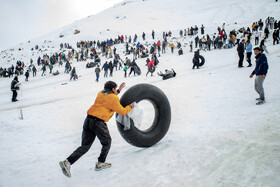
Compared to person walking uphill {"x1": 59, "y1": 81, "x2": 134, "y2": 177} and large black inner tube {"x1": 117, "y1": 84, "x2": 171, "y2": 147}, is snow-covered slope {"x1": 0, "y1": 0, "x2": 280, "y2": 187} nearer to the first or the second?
large black inner tube {"x1": 117, "y1": 84, "x2": 171, "y2": 147}

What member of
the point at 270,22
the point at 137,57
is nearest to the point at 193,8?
the point at 270,22

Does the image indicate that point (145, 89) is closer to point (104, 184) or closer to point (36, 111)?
point (104, 184)

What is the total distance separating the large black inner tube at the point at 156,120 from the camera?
11.2 ft

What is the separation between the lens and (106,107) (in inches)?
125

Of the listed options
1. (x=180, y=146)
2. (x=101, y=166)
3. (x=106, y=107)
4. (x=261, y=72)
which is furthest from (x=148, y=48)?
(x=101, y=166)

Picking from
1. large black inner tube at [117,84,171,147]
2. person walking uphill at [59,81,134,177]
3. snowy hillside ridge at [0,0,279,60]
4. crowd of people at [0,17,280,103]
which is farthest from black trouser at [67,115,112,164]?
snowy hillside ridge at [0,0,279,60]

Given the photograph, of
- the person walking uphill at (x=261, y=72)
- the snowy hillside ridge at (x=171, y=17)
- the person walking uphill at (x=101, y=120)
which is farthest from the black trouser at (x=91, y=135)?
the snowy hillside ridge at (x=171, y=17)

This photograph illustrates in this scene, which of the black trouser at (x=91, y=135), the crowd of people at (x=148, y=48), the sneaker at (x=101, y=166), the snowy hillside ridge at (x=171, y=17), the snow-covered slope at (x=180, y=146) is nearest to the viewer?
the snow-covered slope at (x=180, y=146)

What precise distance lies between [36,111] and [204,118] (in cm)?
786

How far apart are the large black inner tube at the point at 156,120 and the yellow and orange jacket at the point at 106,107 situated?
278 millimetres

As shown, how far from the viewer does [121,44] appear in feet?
113

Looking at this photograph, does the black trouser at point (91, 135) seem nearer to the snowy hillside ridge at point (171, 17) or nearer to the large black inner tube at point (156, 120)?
the large black inner tube at point (156, 120)

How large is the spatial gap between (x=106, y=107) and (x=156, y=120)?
120cm

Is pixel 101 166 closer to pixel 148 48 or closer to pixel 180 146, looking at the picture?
pixel 180 146
